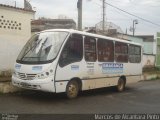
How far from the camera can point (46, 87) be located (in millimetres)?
12336

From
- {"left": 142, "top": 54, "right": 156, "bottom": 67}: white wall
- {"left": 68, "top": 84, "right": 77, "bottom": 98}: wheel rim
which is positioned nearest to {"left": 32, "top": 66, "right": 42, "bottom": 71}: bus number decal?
{"left": 68, "top": 84, "right": 77, "bottom": 98}: wheel rim

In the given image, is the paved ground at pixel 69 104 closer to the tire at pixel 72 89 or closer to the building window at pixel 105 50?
the tire at pixel 72 89

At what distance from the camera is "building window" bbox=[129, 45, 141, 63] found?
63.8 ft

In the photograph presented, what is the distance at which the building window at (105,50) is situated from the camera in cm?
1577

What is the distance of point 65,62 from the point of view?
1321 cm

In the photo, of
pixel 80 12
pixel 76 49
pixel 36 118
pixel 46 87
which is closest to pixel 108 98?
pixel 76 49

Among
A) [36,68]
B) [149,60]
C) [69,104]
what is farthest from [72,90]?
[149,60]

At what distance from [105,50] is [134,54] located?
4102 millimetres

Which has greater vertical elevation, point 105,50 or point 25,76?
point 105,50

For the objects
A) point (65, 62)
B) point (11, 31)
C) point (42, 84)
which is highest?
point (11, 31)

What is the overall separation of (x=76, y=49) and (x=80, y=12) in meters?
7.44

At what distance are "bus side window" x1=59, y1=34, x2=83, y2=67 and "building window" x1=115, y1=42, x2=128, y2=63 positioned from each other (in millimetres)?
3724

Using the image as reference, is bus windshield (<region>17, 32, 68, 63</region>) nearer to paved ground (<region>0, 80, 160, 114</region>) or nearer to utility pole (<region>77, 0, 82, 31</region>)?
paved ground (<region>0, 80, 160, 114</region>)

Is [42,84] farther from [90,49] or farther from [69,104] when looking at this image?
[90,49]
